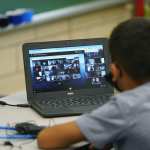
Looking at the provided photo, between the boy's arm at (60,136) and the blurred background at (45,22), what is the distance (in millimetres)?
1502

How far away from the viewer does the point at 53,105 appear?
1.92m

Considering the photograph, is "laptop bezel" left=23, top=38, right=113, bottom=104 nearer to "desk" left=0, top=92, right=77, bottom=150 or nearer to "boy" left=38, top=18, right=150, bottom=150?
"desk" left=0, top=92, right=77, bottom=150

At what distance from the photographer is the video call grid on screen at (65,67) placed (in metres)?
1.98

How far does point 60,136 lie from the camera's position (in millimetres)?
1509

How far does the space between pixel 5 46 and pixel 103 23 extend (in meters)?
0.97

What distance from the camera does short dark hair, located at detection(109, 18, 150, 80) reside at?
1343 mm

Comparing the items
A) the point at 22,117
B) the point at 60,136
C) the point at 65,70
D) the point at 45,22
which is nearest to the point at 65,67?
the point at 65,70

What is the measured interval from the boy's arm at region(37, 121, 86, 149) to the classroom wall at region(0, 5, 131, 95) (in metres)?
1.58

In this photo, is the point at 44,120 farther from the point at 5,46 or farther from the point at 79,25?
the point at 79,25

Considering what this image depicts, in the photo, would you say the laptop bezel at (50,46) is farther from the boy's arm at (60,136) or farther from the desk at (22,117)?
the boy's arm at (60,136)

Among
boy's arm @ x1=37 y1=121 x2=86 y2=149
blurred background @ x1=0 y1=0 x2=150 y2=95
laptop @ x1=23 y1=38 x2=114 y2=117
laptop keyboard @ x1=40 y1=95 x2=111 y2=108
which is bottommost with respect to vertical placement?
boy's arm @ x1=37 y1=121 x2=86 y2=149

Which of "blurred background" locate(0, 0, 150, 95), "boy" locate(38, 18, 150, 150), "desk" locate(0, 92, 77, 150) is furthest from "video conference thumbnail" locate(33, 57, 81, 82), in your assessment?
"blurred background" locate(0, 0, 150, 95)

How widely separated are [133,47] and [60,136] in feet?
1.29

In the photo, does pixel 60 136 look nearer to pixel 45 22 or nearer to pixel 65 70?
pixel 65 70
